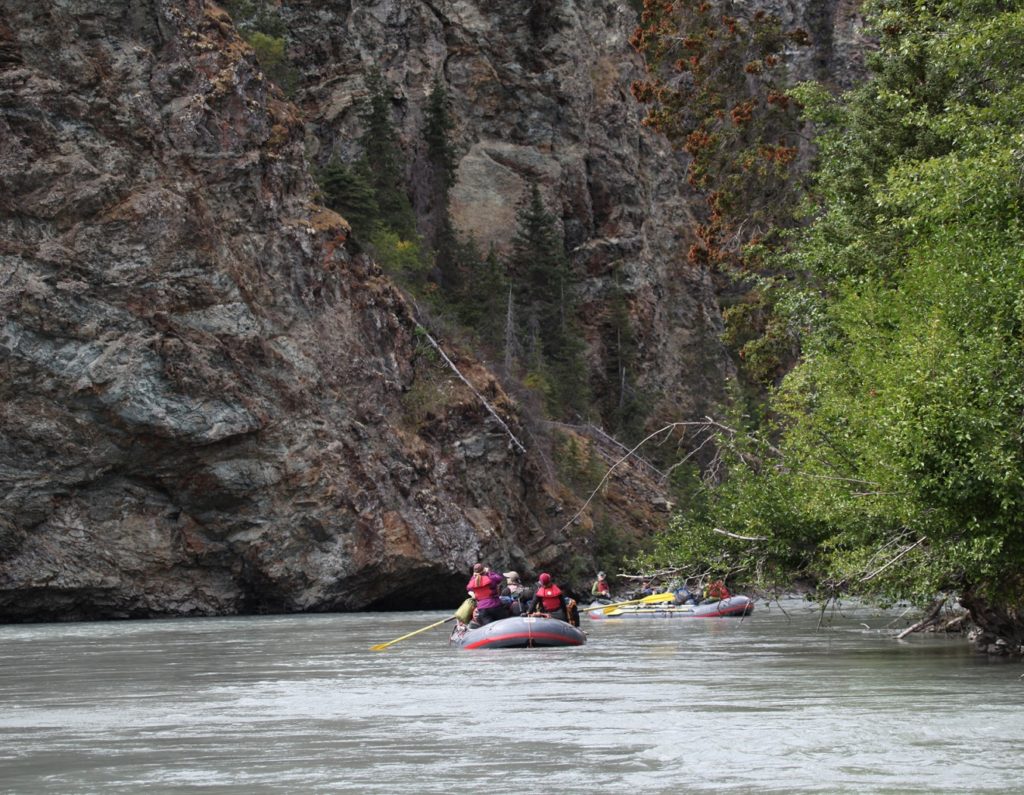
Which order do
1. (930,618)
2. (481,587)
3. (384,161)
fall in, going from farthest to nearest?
1. (384,161)
2. (481,587)
3. (930,618)

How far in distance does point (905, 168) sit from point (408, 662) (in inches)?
419

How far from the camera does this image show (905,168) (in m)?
17.7

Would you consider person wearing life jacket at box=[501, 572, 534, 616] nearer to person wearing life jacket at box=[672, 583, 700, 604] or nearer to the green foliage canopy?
the green foliage canopy

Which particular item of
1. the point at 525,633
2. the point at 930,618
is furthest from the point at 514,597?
the point at 930,618

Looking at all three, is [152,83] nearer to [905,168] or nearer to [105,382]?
[105,382]

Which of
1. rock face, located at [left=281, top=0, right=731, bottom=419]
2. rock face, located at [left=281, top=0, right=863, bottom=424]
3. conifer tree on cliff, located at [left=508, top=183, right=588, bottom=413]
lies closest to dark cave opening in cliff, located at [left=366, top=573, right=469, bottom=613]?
conifer tree on cliff, located at [left=508, top=183, right=588, bottom=413]

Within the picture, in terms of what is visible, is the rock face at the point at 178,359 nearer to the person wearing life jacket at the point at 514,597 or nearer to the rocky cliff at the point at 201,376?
the rocky cliff at the point at 201,376

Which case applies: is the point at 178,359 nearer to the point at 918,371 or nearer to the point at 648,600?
the point at 648,600

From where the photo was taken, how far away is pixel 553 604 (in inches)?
1043

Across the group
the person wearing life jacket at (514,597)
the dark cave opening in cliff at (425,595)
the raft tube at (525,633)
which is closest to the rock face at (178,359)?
the dark cave opening in cliff at (425,595)

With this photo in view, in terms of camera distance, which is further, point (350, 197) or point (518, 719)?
point (350, 197)

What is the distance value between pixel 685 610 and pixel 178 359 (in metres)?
15.3

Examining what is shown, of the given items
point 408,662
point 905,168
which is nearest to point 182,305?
point 408,662

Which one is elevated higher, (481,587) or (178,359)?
(178,359)
